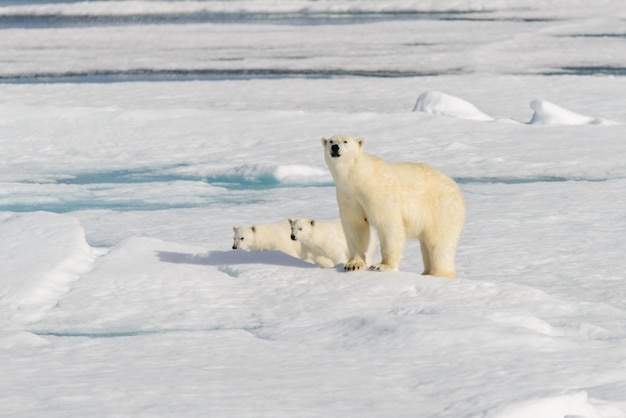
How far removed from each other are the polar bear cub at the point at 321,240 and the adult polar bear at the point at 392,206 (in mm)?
456

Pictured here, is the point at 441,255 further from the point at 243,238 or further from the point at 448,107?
the point at 448,107

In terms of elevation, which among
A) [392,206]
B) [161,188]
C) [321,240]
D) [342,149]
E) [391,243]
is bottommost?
[161,188]

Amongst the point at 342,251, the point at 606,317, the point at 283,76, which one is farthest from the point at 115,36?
the point at 606,317

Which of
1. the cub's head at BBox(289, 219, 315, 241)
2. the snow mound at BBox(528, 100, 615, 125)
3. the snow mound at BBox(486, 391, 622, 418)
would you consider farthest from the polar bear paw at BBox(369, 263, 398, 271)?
the snow mound at BBox(528, 100, 615, 125)

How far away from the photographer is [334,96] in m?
12.6

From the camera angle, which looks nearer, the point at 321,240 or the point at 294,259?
the point at 294,259

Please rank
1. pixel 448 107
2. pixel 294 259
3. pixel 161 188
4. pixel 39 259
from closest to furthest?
1. pixel 39 259
2. pixel 294 259
3. pixel 161 188
4. pixel 448 107

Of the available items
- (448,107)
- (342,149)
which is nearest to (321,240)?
(342,149)

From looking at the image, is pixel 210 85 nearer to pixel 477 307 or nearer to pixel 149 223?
pixel 149 223

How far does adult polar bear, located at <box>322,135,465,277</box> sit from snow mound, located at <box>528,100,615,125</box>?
526 centimetres

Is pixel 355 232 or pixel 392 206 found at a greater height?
pixel 392 206

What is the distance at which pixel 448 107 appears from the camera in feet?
34.1

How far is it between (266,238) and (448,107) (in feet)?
17.5

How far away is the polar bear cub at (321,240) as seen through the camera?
16.6 feet
